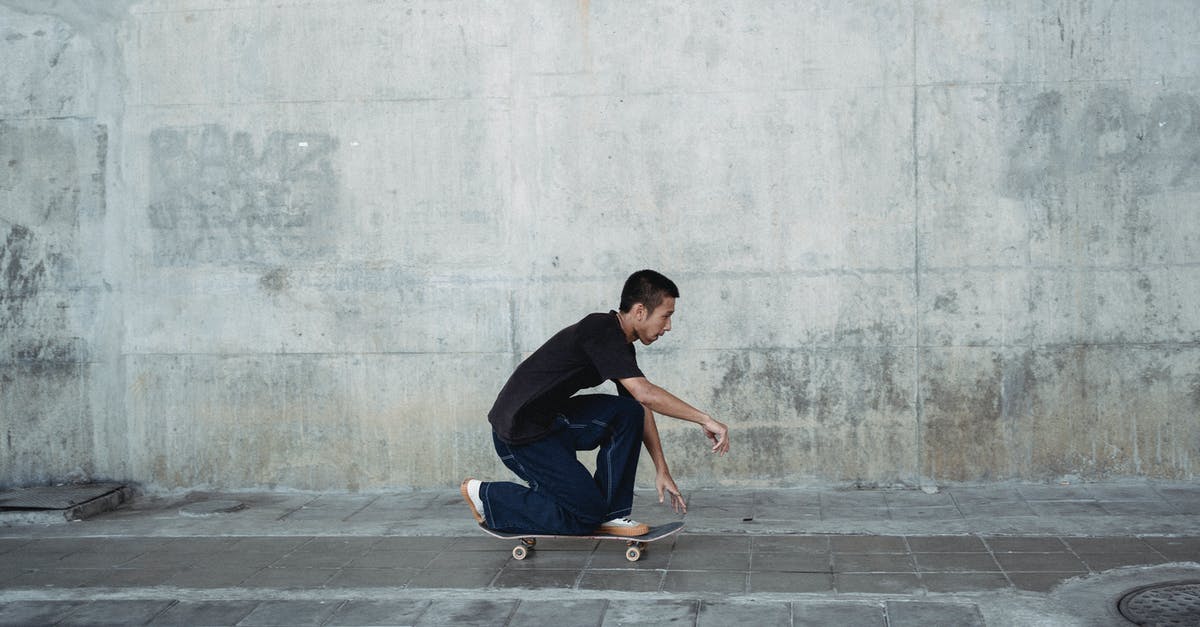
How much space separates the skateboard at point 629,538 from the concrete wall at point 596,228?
1.68m

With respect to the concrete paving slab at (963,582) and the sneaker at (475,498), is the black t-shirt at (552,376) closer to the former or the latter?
the sneaker at (475,498)

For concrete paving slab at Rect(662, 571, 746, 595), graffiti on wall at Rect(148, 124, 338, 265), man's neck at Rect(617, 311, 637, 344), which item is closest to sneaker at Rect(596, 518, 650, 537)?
concrete paving slab at Rect(662, 571, 746, 595)

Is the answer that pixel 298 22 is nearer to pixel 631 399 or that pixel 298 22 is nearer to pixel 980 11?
pixel 631 399

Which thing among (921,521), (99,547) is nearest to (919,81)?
(921,521)

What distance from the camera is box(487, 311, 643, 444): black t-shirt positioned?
18.4 ft

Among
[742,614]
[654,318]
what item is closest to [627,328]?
[654,318]

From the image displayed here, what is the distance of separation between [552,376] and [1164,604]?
114 inches

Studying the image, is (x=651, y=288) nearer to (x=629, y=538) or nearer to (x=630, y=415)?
(x=630, y=415)

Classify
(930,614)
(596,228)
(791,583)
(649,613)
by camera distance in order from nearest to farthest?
(930,614) < (649,613) < (791,583) < (596,228)

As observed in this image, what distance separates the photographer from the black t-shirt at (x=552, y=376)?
561cm

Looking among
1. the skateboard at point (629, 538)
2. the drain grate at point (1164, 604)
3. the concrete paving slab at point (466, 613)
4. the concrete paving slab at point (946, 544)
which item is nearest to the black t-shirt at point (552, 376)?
the skateboard at point (629, 538)

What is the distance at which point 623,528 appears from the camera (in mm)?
5734

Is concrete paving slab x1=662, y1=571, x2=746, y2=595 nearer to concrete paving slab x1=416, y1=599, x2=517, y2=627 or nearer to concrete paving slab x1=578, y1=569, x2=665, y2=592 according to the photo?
concrete paving slab x1=578, y1=569, x2=665, y2=592

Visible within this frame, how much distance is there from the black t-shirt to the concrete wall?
1.70 metres
